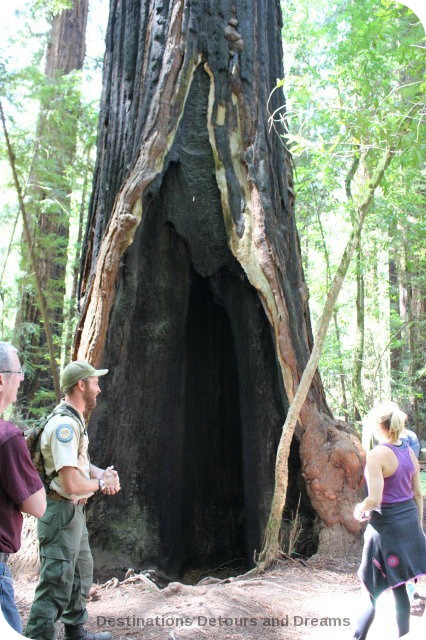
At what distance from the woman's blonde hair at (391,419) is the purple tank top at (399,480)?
0.19 ft

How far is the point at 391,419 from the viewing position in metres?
2.84

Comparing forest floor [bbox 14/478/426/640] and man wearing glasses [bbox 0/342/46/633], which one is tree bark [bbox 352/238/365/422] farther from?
man wearing glasses [bbox 0/342/46/633]

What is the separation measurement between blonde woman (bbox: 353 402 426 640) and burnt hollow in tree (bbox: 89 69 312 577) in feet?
5.76

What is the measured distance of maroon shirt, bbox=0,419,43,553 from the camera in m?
2.19

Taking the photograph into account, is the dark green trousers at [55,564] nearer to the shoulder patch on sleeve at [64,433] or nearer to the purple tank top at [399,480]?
the shoulder patch on sleeve at [64,433]

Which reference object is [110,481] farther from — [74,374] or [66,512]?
[74,374]

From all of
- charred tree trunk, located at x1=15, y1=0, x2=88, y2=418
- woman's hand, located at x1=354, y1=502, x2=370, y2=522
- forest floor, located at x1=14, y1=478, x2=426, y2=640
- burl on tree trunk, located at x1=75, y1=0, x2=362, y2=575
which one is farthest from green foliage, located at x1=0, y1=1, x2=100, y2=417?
woman's hand, located at x1=354, y1=502, x2=370, y2=522

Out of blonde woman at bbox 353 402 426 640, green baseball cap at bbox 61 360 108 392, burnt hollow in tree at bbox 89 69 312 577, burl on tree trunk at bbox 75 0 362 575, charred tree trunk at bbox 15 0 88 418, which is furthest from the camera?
charred tree trunk at bbox 15 0 88 418

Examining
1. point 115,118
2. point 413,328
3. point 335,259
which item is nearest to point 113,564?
point 115,118

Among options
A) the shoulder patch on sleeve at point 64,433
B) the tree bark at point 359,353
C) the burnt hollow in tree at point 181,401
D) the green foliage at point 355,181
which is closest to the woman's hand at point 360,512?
the shoulder patch on sleeve at point 64,433

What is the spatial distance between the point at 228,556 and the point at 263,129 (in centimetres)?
391

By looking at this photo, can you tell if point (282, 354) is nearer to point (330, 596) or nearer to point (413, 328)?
point (330, 596)

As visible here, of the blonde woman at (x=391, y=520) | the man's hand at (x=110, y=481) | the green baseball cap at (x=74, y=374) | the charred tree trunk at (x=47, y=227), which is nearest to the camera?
the blonde woman at (x=391, y=520)

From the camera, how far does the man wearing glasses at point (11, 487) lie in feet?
7.19
